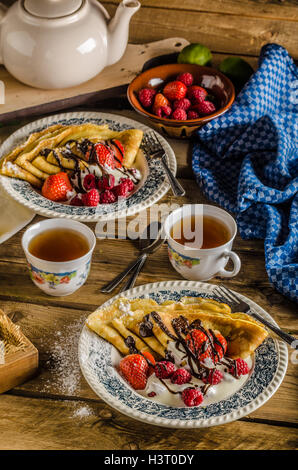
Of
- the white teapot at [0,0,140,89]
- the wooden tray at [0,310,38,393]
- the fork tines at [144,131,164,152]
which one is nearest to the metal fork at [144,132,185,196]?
the fork tines at [144,131,164,152]

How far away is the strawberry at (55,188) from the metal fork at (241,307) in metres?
0.54

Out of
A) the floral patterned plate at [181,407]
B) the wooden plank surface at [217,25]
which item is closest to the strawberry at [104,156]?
the floral patterned plate at [181,407]

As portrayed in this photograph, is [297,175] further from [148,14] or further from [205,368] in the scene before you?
[148,14]

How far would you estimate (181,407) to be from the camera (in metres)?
1.15

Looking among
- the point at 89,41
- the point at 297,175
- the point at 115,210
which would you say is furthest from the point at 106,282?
the point at 89,41

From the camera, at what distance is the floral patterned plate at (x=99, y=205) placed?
5.24 feet

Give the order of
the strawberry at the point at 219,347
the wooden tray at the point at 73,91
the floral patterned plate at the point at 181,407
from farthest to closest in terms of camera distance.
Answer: the wooden tray at the point at 73,91 < the strawberry at the point at 219,347 < the floral patterned plate at the point at 181,407

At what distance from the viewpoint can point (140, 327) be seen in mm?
1254

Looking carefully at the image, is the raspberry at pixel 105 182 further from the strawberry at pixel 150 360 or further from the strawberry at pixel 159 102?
the strawberry at pixel 150 360

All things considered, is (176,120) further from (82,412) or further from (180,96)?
(82,412)

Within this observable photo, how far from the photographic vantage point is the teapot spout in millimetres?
1865

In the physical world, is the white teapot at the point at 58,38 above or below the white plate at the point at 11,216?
above

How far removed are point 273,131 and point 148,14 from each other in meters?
0.96

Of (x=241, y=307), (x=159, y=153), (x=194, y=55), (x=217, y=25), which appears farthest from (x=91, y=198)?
(x=217, y=25)
